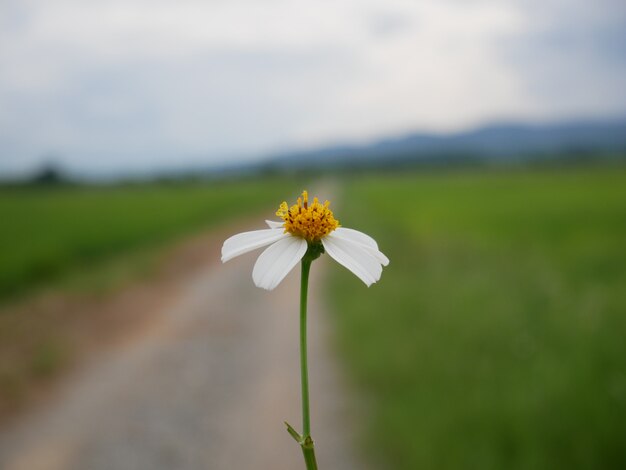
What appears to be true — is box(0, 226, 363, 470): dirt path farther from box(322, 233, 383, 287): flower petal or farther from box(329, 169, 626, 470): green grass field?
box(322, 233, 383, 287): flower petal

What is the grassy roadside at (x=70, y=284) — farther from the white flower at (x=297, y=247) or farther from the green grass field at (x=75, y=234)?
the white flower at (x=297, y=247)

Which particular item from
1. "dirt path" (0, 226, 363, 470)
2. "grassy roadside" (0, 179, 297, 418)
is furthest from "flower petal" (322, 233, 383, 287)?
"grassy roadside" (0, 179, 297, 418)

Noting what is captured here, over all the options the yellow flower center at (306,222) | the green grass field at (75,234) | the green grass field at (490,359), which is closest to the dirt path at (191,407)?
the green grass field at (490,359)

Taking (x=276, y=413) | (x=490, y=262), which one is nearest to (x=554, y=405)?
(x=276, y=413)

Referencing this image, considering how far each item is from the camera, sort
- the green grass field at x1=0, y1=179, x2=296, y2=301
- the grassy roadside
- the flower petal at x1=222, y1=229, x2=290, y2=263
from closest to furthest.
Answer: the flower petal at x1=222, y1=229, x2=290, y2=263 < the grassy roadside < the green grass field at x1=0, y1=179, x2=296, y2=301

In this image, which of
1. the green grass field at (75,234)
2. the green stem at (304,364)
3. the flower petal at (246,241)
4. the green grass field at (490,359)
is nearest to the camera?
the green stem at (304,364)

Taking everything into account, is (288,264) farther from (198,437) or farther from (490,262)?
(490,262)
